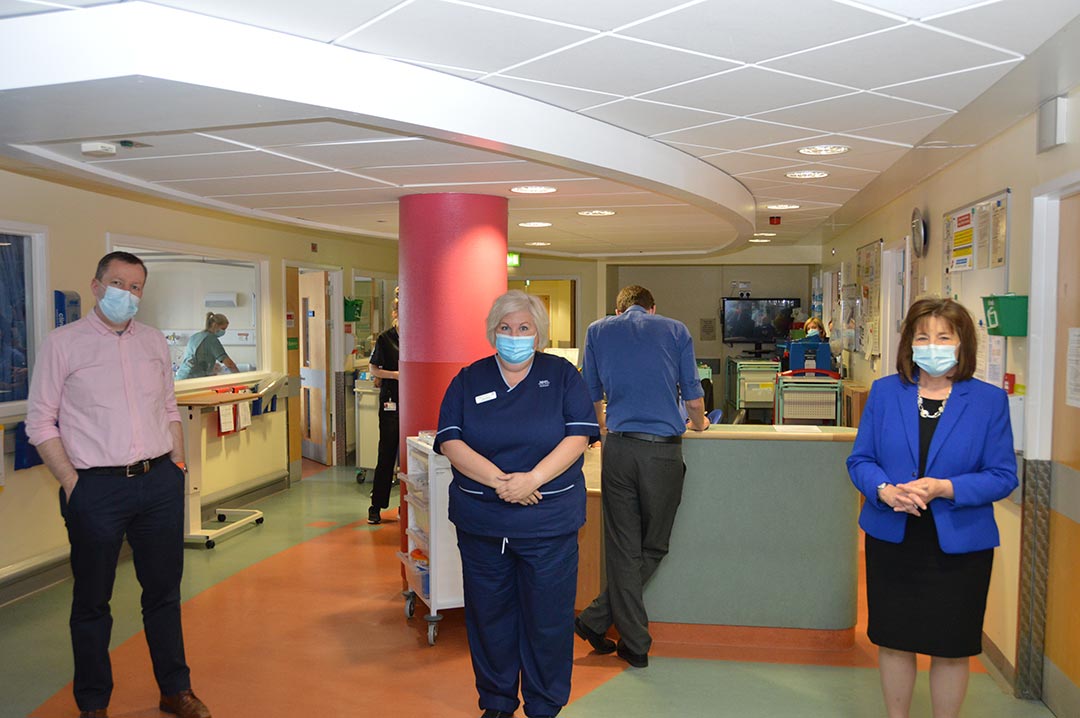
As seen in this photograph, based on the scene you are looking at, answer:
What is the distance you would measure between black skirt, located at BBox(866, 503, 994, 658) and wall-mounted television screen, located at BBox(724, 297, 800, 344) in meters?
10.3

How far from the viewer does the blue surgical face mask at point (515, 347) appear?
122 inches

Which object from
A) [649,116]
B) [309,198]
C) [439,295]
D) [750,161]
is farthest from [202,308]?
[649,116]

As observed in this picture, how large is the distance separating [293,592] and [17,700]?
164 cm

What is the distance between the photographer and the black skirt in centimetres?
279

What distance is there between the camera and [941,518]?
274 cm

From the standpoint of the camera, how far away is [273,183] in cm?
481

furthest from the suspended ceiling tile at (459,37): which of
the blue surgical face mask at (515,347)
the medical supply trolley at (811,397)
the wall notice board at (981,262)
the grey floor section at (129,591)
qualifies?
the medical supply trolley at (811,397)

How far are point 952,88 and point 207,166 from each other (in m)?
3.23

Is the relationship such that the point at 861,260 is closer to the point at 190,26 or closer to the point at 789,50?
the point at 789,50

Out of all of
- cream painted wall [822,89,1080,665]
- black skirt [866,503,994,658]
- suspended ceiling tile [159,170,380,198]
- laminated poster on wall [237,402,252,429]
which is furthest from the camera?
laminated poster on wall [237,402,252,429]

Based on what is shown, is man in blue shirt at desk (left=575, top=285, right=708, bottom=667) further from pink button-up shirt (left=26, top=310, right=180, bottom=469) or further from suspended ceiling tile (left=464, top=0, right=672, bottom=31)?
pink button-up shirt (left=26, top=310, right=180, bottom=469)

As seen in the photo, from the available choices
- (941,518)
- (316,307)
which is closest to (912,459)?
(941,518)

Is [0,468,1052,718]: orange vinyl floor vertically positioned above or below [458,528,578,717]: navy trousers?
below

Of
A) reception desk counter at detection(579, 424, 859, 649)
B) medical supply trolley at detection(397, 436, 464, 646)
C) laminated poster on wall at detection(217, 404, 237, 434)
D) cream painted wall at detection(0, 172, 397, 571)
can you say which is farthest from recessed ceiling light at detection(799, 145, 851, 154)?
laminated poster on wall at detection(217, 404, 237, 434)
